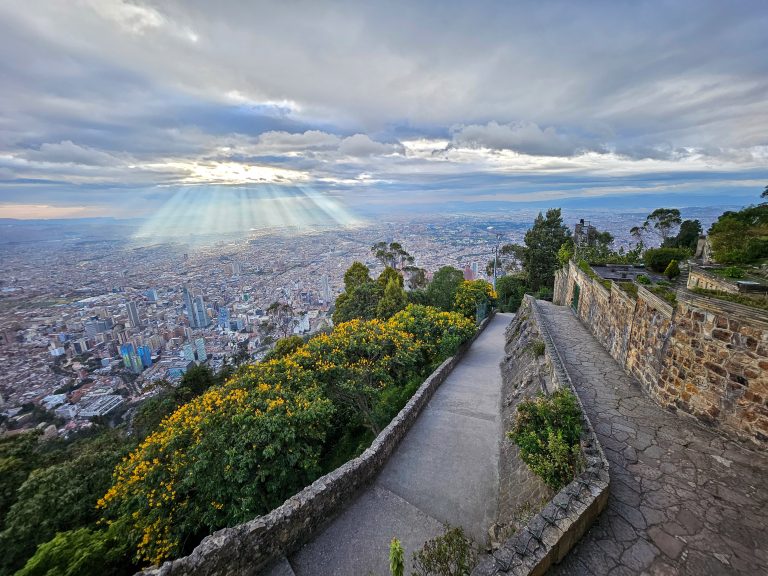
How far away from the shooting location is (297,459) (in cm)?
629

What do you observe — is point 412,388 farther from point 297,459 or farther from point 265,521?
point 265,521

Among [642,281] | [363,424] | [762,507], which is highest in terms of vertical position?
[642,281]

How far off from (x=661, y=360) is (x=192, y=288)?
56.4 m

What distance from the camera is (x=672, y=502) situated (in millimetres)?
4438

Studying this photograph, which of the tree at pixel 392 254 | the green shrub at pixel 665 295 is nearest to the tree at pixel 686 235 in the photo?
the tree at pixel 392 254

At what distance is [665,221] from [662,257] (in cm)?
2227

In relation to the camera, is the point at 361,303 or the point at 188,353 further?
the point at 188,353

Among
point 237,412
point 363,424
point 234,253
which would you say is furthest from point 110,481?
point 234,253

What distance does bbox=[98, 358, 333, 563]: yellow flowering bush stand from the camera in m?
5.68

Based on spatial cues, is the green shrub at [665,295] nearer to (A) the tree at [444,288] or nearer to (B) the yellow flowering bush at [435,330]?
(B) the yellow flowering bush at [435,330]

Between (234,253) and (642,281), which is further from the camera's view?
(234,253)

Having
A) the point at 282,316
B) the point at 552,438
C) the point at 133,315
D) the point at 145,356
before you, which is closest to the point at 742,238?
the point at 552,438

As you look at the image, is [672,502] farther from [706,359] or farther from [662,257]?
[662,257]

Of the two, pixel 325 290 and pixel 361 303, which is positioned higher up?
pixel 361 303
